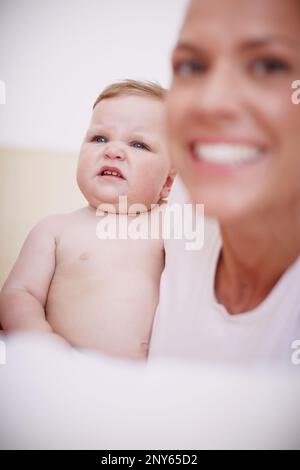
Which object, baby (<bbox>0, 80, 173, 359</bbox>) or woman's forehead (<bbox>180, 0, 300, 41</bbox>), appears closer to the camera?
woman's forehead (<bbox>180, 0, 300, 41</bbox>)

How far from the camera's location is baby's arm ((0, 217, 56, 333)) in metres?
0.64

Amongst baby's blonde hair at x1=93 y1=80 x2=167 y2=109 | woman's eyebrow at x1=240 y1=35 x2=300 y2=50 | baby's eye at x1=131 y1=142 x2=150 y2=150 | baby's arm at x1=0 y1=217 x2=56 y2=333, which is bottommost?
baby's arm at x1=0 y1=217 x2=56 y2=333

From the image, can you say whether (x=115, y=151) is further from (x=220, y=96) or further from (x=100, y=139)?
(x=220, y=96)

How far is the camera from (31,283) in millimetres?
660

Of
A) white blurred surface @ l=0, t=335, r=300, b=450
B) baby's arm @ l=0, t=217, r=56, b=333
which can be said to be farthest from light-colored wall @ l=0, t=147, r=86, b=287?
white blurred surface @ l=0, t=335, r=300, b=450

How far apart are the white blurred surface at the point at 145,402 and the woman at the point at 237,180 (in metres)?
0.03

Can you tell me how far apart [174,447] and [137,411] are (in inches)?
2.8

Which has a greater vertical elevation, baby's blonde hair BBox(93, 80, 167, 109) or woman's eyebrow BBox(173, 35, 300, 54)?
baby's blonde hair BBox(93, 80, 167, 109)

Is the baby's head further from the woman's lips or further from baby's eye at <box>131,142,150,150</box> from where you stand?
the woman's lips

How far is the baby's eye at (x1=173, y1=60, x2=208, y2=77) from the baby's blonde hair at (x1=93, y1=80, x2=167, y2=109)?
0.29ft

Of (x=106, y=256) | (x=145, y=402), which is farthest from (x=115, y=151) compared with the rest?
(x=145, y=402)

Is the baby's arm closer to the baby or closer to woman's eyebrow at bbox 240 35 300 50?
the baby

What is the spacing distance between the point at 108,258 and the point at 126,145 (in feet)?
0.49

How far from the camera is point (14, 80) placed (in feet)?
2.15
